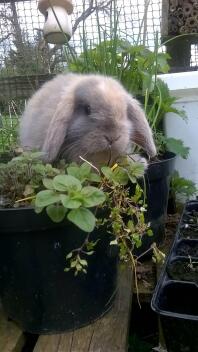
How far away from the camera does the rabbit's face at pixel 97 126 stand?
3.37ft

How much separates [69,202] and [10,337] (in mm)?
473

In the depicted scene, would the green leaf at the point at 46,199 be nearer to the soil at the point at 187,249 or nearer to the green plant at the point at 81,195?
the green plant at the point at 81,195

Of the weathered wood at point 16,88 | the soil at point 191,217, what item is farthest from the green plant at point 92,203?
the weathered wood at point 16,88

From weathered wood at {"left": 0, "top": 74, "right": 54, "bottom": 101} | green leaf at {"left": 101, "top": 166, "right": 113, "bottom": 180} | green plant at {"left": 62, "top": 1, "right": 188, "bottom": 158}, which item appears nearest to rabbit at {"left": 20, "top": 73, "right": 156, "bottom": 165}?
green leaf at {"left": 101, "top": 166, "right": 113, "bottom": 180}

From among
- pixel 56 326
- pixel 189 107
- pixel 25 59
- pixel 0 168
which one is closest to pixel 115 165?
pixel 0 168

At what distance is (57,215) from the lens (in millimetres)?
820

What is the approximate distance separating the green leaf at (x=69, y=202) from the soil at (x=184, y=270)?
394 millimetres

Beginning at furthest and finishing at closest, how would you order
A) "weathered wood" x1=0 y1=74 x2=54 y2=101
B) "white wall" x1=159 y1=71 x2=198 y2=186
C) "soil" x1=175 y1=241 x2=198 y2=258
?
"weathered wood" x1=0 y1=74 x2=54 y2=101 → "white wall" x1=159 y1=71 x2=198 y2=186 → "soil" x1=175 y1=241 x2=198 y2=258

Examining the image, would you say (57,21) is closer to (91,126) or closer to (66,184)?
(91,126)

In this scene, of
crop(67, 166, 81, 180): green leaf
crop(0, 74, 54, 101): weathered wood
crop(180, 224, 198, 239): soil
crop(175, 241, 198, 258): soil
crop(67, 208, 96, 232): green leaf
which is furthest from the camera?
crop(0, 74, 54, 101): weathered wood

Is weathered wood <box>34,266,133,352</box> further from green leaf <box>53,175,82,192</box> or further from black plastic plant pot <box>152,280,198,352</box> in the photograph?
green leaf <box>53,175,82,192</box>

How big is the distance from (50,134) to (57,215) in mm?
329

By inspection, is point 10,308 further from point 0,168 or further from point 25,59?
point 25,59

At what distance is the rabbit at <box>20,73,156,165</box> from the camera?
40.6 inches
